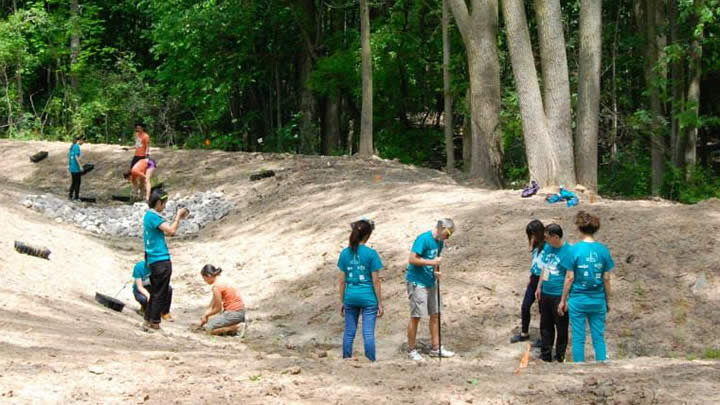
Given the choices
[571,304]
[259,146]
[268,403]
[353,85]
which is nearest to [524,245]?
[571,304]

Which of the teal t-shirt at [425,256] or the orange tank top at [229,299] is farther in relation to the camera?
the orange tank top at [229,299]

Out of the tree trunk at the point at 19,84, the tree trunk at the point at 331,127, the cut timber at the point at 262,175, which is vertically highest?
the tree trunk at the point at 19,84

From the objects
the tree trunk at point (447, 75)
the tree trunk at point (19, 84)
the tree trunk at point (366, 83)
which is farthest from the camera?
the tree trunk at point (19, 84)

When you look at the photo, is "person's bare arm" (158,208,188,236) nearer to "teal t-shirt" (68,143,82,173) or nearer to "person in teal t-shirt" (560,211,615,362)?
"person in teal t-shirt" (560,211,615,362)

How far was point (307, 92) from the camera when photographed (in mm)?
32875

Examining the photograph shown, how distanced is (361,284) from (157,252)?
2.68 metres

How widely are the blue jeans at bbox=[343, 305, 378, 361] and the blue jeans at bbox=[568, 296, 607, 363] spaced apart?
6.63ft

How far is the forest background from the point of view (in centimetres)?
1925

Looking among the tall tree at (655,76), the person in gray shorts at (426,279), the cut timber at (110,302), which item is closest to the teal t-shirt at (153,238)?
the cut timber at (110,302)

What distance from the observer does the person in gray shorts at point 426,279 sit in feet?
31.8

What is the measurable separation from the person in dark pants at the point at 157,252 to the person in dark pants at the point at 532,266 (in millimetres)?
3866

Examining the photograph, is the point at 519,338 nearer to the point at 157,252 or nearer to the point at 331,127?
the point at 157,252

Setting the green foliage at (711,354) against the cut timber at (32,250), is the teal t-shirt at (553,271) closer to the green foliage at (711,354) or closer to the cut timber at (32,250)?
the green foliage at (711,354)

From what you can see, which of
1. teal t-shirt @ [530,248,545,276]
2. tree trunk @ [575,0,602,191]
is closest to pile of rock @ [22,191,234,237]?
tree trunk @ [575,0,602,191]
